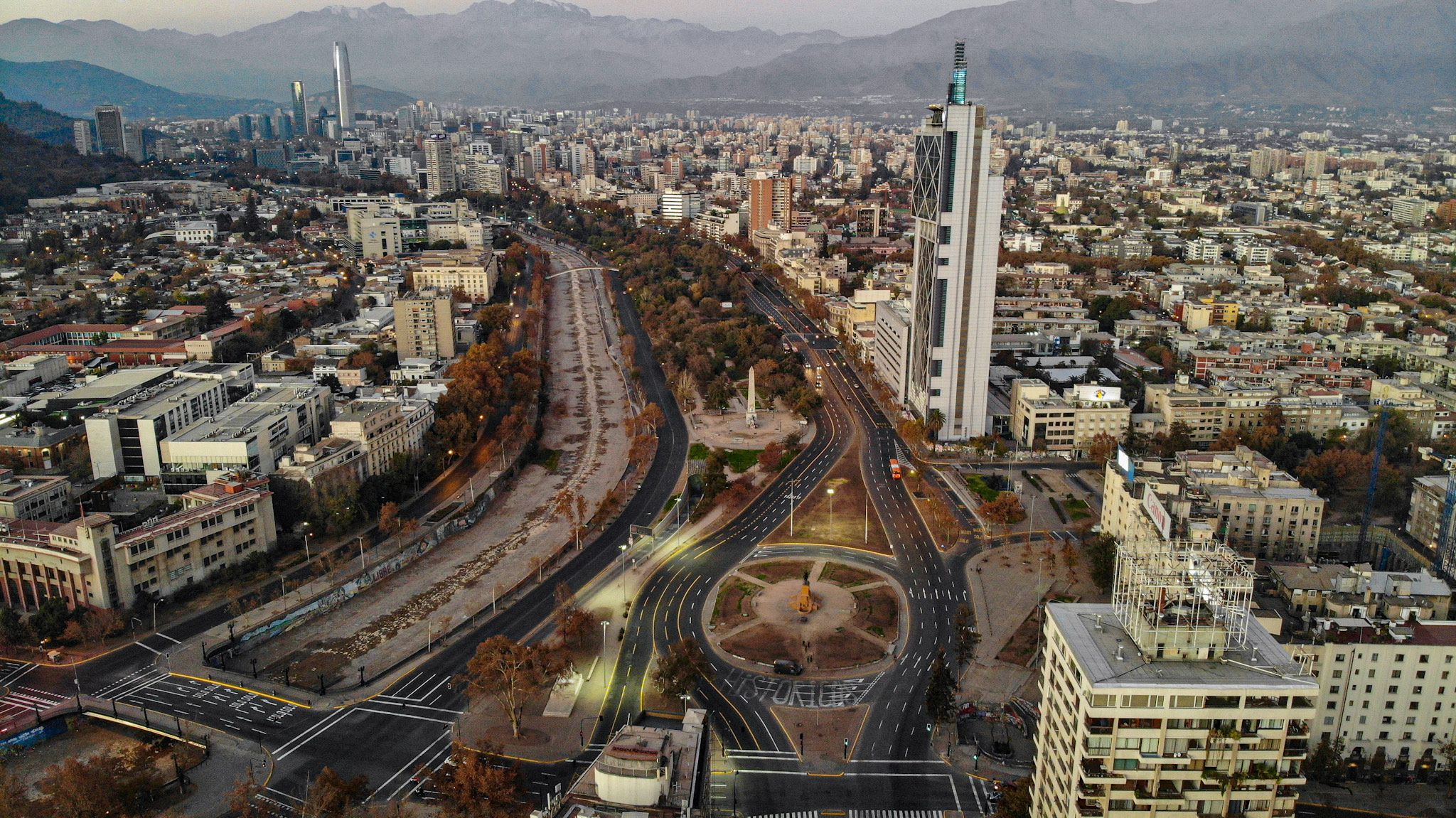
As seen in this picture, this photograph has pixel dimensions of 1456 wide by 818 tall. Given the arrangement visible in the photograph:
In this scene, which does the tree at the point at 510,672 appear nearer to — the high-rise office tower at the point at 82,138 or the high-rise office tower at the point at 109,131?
the high-rise office tower at the point at 109,131

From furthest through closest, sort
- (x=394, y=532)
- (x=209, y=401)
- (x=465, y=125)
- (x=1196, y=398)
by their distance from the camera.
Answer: (x=465, y=125), (x=1196, y=398), (x=209, y=401), (x=394, y=532)

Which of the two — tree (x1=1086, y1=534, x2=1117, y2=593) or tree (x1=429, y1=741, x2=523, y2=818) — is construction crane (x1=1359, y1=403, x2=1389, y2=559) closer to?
tree (x1=1086, y1=534, x2=1117, y2=593)

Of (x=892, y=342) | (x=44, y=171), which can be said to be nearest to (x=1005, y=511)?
(x=892, y=342)

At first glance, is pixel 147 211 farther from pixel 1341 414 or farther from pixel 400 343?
pixel 1341 414

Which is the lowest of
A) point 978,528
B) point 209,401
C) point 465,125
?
point 978,528

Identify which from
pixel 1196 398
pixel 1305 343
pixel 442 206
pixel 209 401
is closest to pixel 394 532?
pixel 209 401

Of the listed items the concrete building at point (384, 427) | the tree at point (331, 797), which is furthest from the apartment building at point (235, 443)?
the tree at point (331, 797)

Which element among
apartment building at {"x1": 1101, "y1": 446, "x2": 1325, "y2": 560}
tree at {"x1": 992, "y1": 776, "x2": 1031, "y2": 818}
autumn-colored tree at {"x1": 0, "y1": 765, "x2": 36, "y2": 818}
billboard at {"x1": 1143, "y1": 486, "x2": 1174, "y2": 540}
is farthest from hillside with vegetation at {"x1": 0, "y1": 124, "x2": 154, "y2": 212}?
tree at {"x1": 992, "y1": 776, "x2": 1031, "y2": 818}
